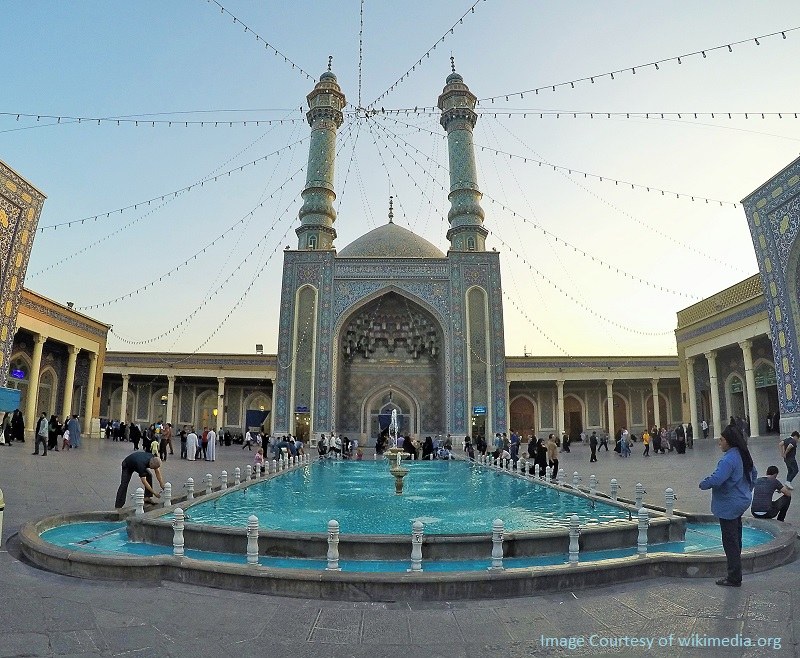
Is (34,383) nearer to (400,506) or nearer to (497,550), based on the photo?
(400,506)

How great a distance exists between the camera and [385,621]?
10.2 feet

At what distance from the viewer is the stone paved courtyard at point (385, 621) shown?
8.81ft

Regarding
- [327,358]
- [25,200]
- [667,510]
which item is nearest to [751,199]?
[667,510]

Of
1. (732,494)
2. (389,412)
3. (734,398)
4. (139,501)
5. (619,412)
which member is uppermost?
(734,398)

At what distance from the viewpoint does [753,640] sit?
273 centimetres

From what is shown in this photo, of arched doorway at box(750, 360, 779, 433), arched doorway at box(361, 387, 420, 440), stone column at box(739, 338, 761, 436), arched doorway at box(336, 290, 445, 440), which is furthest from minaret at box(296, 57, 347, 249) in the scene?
arched doorway at box(750, 360, 779, 433)

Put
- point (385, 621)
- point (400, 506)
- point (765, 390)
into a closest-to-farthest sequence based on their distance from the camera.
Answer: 1. point (385, 621)
2. point (400, 506)
3. point (765, 390)

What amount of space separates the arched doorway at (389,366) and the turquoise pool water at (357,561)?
1804cm

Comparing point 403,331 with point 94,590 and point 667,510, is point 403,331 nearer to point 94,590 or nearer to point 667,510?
point 667,510

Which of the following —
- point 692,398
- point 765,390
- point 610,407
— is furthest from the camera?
point 610,407

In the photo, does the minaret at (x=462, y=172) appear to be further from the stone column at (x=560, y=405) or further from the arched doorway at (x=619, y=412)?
the arched doorway at (x=619, y=412)

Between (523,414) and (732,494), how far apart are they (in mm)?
26843

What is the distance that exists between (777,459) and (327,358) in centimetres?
1418

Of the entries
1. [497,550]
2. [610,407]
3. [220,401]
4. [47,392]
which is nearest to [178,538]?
[497,550]
